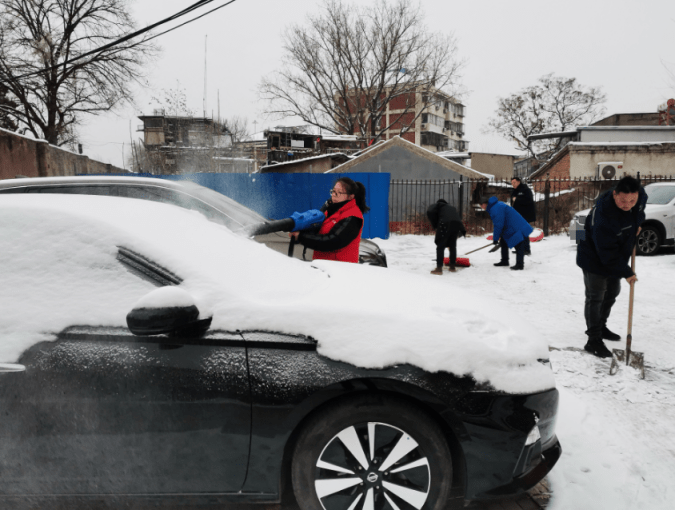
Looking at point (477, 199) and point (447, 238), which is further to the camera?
point (477, 199)

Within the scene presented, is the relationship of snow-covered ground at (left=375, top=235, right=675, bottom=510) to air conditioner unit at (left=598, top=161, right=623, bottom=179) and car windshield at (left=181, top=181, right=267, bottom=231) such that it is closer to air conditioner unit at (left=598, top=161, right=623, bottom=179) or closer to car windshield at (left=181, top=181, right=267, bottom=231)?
car windshield at (left=181, top=181, right=267, bottom=231)

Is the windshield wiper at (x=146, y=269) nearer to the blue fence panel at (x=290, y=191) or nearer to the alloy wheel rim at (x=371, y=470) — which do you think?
the alloy wheel rim at (x=371, y=470)

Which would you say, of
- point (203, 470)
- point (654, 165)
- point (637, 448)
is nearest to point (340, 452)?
point (203, 470)

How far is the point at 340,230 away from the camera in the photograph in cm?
399

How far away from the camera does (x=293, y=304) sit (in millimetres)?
2086

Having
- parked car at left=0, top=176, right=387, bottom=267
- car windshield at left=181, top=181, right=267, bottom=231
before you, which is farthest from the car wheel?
car windshield at left=181, top=181, right=267, bottom=231

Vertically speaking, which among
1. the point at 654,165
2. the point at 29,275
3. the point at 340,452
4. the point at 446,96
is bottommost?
the point at 340,452

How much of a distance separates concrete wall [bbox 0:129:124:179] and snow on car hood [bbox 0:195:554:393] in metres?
12.4

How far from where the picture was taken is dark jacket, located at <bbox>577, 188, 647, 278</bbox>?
4.27m

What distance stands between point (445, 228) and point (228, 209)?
552 centimetres

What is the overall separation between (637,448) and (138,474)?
287 cm

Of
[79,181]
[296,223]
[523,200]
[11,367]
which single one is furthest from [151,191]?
[523,200]

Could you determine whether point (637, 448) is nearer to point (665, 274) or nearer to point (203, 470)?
point (203, 470)

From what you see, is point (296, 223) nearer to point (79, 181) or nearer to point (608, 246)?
point (79, 181)
